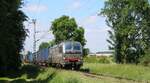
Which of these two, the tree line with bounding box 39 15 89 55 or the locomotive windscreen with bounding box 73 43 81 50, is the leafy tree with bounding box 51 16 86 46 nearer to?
the tree line with bounding box 39 15 89 55

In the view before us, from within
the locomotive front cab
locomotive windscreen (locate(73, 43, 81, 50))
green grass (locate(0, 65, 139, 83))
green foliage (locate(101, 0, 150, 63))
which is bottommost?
green grass (locate(0, 65, 139, 83))

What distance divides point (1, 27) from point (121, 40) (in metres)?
59.7

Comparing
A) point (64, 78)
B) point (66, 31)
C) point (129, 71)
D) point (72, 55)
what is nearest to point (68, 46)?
point (72, 55)

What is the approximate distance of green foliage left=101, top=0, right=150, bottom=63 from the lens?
89.6m

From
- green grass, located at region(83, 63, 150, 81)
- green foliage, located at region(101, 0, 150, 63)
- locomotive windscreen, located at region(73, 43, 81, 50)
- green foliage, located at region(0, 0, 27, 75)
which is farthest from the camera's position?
green foliage, located at region(101, 0, 150, 63)

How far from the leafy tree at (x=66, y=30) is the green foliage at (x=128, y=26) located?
21735 millimetres

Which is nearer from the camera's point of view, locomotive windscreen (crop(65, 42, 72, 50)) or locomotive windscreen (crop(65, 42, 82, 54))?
locomotive windscreen (crop(65, 42, 82, 54))

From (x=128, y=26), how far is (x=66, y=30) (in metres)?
31.1

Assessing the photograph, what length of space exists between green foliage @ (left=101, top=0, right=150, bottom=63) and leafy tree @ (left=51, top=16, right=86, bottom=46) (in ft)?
71.3

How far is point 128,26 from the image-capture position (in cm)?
9006

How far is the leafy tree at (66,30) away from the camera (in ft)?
→ 376

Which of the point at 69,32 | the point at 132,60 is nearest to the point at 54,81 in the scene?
the point at 132,60

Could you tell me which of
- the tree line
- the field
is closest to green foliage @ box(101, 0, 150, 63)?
the tree line

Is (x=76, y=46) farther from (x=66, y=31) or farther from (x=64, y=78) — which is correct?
(x=66, y=31)
